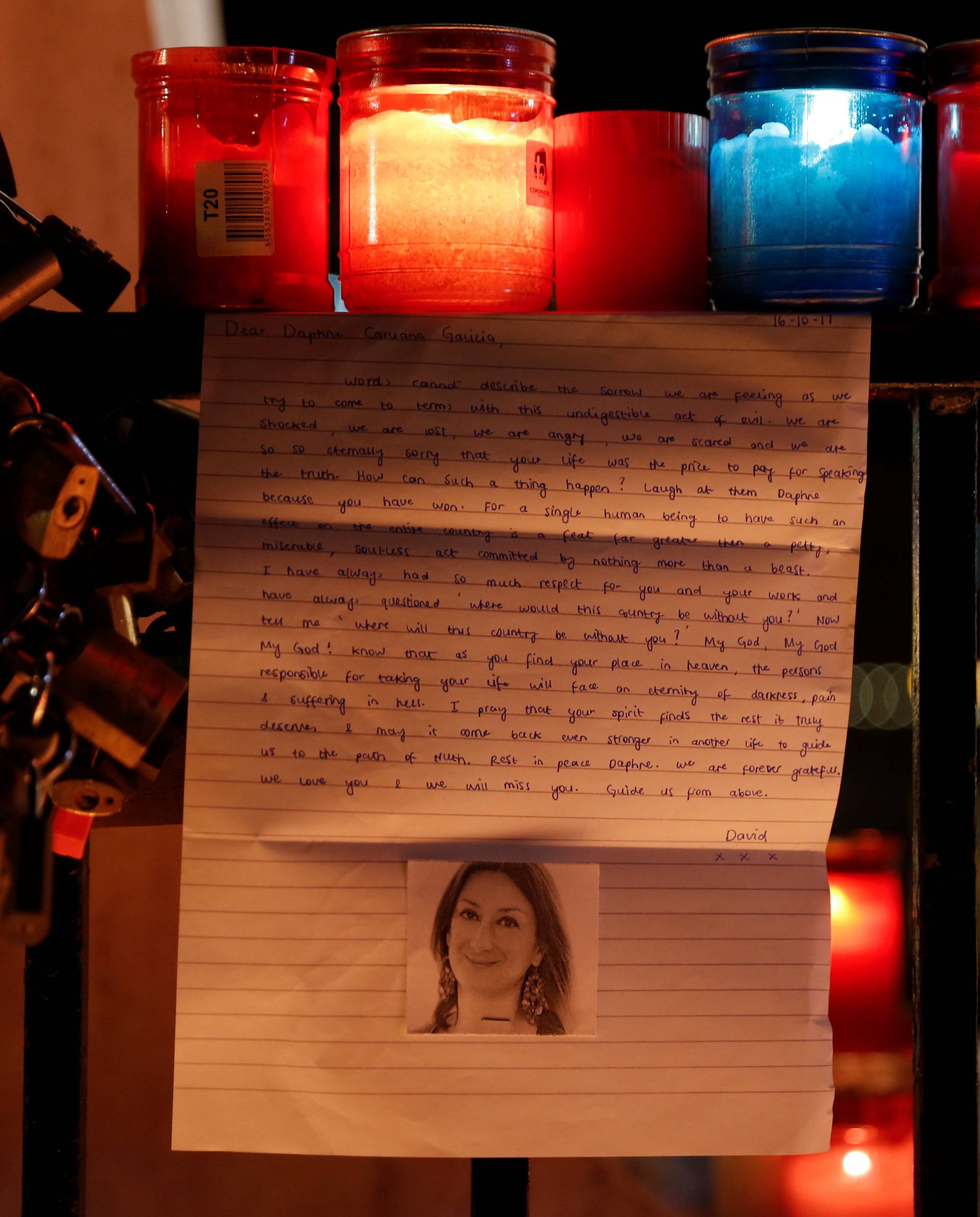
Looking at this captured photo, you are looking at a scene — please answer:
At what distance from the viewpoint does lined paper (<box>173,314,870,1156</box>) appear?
588mm

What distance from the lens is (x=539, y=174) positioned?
1.85ft

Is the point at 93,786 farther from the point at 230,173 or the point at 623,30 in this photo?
the point at 623,30

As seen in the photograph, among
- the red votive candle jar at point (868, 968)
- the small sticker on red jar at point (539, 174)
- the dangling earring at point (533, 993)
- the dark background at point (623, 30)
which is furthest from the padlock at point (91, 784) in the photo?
the red votive candle jar at point (868, 968)

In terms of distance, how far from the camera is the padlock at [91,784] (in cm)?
54

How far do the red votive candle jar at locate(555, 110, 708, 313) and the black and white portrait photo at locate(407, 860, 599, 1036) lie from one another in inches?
11.3

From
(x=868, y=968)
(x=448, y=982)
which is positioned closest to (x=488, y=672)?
(x=448, y=982)

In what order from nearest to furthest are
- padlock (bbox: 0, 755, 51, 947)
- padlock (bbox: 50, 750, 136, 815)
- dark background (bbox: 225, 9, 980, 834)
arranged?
padlock (bbox: 0, 755, 51, 947) < padlock (bbox: 50, 750, 136, 815) < dark background (bbox: 225, 9, 980, 834)

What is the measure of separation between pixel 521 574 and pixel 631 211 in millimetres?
181

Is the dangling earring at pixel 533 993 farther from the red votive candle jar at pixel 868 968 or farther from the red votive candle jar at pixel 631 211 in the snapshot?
the red votive candle jar at pixel 868 968

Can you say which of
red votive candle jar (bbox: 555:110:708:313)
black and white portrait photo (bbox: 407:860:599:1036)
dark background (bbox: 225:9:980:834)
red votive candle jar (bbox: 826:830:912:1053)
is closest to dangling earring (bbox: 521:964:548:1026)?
black and white portrait photo (bbox: 407:860:599:1036)

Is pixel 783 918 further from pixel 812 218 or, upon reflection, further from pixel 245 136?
pixel 245 136

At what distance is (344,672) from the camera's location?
60 cm

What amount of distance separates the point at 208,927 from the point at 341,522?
212mm

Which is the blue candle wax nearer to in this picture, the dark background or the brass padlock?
the brass padlock
